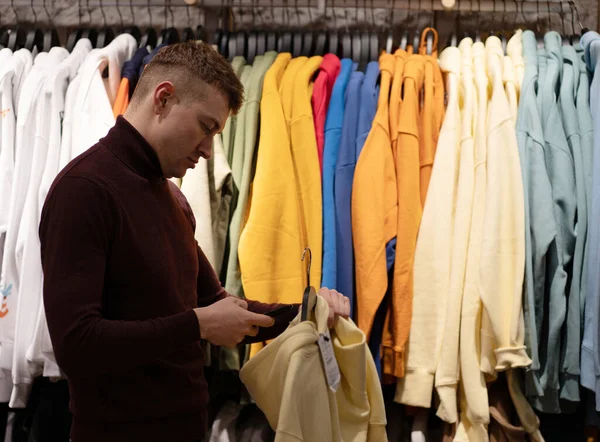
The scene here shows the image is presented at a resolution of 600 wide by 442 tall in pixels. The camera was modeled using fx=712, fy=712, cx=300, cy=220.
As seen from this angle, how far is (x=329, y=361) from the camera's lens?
1323 mm

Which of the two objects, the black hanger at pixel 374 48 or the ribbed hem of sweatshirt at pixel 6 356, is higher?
the black hanger at pixel 374 48

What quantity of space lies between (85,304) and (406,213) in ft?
3.40

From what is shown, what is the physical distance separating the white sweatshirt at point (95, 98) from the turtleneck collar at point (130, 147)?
68 centimetres

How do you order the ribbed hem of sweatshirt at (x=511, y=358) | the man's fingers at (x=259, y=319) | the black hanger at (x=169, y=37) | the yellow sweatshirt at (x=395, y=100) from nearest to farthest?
the man's fingers at (x=259, y=319) < the ribbed hem of sweatshirt at (x=511, y=358) < the yellow sweatshirt at (x=395, y=100) < the black hanger at (x=169, y=37)

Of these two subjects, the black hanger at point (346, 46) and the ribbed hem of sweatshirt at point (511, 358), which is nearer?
the ribbed hem of sweatshirt at point (511, 358)

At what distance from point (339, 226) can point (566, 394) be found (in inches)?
28.6

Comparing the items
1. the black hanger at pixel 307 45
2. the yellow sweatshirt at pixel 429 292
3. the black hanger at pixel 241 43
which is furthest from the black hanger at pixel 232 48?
the yellow sweatshirt at pixel 429 292

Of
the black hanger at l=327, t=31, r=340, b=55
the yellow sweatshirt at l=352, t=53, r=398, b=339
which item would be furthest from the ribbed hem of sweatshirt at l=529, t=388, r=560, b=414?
the black hanger at l=327, t=31, r=340, b=55

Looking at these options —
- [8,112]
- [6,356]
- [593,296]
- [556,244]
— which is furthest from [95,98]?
[593,296]

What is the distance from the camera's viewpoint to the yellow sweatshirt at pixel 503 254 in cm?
177

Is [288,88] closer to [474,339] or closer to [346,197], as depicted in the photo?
[346,197]

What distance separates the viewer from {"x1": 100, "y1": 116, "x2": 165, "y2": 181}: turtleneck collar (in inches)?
48.3

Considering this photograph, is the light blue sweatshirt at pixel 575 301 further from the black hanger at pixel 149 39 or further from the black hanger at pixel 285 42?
the black hanger at pixel 149 39

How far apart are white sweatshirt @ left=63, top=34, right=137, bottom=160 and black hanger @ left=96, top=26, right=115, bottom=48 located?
0.49ft
